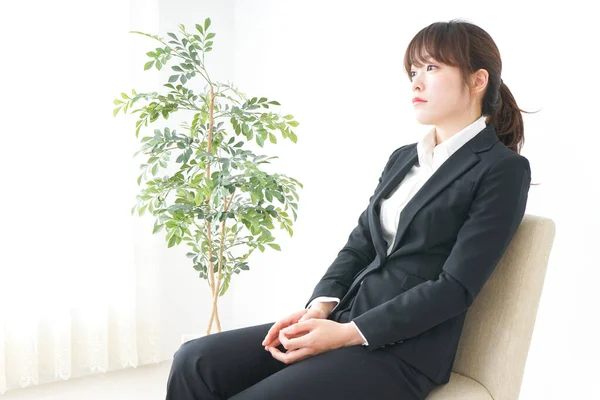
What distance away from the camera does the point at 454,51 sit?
1.54 m

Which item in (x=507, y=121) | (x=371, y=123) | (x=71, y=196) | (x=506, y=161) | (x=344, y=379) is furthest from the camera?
(x=71, y=196)

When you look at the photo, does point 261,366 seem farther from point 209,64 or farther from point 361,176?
point 209,64

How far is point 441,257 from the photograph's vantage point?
1.51m

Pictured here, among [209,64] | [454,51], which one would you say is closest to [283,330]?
[454,51]

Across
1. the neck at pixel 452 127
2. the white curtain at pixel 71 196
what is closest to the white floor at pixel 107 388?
the white curtain at pixel 71 196

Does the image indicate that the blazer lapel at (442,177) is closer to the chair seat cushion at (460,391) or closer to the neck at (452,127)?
the neck at (452,127)

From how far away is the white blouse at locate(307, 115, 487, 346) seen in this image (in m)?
1.58

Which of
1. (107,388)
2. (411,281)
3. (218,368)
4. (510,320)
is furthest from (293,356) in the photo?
(107,388)

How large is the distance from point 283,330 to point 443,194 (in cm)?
45

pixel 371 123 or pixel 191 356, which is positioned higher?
pixel 371 123

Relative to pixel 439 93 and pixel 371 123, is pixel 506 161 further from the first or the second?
pixel 371 123

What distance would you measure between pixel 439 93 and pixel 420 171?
0.19m

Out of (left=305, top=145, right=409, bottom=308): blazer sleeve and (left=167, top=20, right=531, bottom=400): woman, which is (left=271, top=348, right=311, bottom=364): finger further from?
(left=305, top=145, right=409, bottom=308): blazer sleeve

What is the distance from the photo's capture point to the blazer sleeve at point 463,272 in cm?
141
